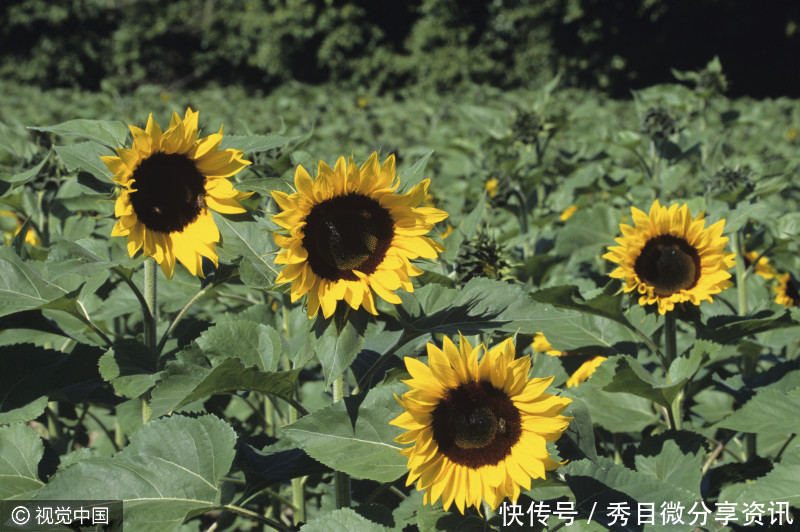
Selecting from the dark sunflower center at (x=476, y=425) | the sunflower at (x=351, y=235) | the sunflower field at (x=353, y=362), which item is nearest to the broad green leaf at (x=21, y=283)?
the sunflower field at (x=353, y=362)

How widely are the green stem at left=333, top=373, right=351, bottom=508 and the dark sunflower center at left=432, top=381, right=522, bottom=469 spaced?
0.23 meters

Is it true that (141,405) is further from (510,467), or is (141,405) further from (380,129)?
(380,129)

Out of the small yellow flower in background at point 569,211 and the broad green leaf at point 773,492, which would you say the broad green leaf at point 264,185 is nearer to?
the broad green leaf at point 773,492

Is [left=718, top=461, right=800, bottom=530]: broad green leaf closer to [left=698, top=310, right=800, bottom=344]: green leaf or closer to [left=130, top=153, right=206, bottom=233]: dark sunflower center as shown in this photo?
[left=698, top=310, right=800, bottom=344]: green leaf

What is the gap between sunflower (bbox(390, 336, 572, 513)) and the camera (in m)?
1.16

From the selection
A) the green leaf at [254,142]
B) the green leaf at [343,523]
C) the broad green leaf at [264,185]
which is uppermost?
the green leaf at [254,142]

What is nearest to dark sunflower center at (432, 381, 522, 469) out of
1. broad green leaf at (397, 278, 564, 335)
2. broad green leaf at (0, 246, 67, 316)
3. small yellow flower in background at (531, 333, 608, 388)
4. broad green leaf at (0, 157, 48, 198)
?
broad green leaf at (397, 278, 564, 335)

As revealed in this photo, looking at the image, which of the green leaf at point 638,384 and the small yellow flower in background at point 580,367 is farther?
the small yellow flower in background at point 580,367

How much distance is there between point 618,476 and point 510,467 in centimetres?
28

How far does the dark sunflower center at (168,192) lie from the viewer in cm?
131

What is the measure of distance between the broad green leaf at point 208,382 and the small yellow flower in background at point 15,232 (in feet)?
3.29

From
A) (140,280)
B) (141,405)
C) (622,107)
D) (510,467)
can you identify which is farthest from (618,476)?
(622,107)

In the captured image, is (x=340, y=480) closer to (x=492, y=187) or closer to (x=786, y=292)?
(x=492, y=187)

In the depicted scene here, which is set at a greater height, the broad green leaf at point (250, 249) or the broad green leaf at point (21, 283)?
the broad green leaf at point (250, 249)
